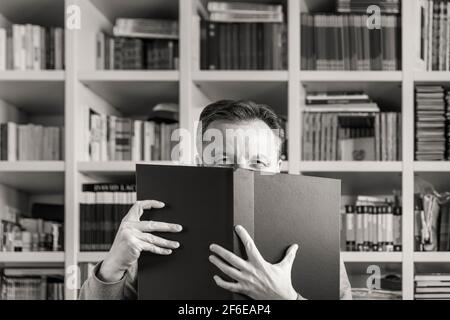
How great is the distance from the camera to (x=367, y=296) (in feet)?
7.38

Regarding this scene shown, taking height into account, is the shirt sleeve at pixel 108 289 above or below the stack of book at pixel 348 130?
below

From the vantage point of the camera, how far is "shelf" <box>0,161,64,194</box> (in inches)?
87.6

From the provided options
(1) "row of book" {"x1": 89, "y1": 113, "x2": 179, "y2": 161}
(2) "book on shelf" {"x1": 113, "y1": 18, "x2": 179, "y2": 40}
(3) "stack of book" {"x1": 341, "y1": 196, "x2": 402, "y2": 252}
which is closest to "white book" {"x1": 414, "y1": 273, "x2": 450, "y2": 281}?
(3) "stack of book" {"x1": 341, "y1": 196, "x2": 402, "y2": 252}

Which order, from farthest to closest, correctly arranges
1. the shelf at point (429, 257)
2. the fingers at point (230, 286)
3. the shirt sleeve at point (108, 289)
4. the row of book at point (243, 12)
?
the row of book at point (243, 12), the shelf at point (429, 257), the shirt sleeve at point (108, 289), the fingers at point (230, 286)

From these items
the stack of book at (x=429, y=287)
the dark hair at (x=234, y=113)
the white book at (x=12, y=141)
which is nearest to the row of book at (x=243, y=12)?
the white book at (x=12, y=141)

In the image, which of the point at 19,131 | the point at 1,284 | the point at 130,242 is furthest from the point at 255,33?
the point at 130,242

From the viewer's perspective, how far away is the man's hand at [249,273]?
2.81 ft

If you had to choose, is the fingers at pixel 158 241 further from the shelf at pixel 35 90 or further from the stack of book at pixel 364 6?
the stack of book at pixel 364 6

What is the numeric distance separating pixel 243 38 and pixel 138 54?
1.17ft

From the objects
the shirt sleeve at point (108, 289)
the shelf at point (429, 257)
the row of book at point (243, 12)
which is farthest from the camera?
the row of book at point (243, 12)

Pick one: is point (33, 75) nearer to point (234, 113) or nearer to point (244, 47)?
point (244, 47)

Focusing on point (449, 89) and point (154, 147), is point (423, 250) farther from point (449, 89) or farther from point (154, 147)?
point (154, 147)

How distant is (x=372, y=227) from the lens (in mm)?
2236

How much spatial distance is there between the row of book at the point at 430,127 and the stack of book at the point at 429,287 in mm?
379
